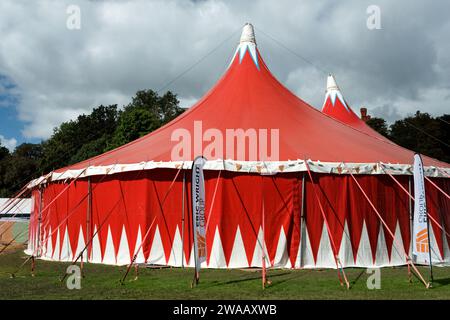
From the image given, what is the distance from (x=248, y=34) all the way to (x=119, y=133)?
836 inches

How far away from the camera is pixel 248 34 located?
39.2 ft

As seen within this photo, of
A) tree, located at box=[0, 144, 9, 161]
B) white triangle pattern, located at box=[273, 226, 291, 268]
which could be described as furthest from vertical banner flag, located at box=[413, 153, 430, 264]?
tree, located at box=[0, 144, 9, 161]

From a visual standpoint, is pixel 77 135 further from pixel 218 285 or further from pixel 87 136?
pixel 218 285

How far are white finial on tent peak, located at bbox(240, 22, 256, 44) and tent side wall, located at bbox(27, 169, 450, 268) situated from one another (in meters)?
4.80

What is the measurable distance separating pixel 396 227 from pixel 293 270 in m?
2.38

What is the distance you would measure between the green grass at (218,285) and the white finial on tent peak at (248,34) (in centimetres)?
645

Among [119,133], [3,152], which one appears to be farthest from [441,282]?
[3,152]

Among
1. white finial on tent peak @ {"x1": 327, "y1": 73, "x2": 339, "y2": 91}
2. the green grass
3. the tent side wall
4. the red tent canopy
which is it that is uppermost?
white finial on tent peak @ {"x1": 327, "y1": 73, "x2": 339, "y2": 91}

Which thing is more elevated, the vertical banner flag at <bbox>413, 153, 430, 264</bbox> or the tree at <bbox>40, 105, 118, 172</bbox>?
the tree at <bbox>40, 105, 118, 172</bbox>

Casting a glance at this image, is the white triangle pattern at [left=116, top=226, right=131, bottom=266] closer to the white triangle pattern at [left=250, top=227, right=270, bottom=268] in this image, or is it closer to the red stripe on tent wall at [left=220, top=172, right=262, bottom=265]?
the red stripe on tent wall at [left=220, top=172, right=262, bottom=265]

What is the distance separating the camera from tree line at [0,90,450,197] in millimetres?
31938

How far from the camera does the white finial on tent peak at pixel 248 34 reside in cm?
1193

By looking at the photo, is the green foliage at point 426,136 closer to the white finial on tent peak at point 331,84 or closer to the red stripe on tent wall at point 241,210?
the white finial on tent peak at point 331,84

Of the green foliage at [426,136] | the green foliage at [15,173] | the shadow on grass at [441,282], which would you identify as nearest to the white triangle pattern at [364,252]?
the shadow on grass at [441,282]
